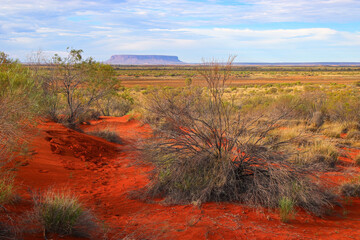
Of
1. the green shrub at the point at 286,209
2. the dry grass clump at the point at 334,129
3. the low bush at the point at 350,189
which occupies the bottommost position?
the low bush at the point at 350,189

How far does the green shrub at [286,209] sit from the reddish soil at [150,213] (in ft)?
0.38

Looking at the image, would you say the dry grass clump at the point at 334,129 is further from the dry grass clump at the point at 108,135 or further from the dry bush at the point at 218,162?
the dry grass clump at the point at 108,135

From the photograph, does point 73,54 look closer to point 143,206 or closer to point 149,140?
point 149,140

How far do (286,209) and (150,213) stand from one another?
259 cm

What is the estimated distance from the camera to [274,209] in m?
5.64

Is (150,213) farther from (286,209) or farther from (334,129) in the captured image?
(334,129)

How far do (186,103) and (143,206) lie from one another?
2.84 meters

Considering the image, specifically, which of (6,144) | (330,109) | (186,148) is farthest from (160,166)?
(330,109)

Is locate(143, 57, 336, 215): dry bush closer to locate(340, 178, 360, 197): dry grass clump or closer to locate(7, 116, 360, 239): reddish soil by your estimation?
locate(7, 116, 360, 239): reddish soil

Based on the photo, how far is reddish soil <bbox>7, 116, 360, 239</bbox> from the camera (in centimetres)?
465

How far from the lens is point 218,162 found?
6395 millimetres

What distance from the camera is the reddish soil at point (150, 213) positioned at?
4.65m

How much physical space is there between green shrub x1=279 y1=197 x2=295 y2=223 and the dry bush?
0.26 m

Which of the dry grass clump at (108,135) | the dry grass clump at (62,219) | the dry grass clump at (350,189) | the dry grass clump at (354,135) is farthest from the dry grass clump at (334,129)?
the dry grass clump at (62,219)
